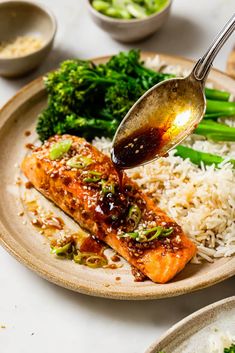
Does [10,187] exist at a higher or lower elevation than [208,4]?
higher

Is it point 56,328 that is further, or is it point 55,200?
point 55,200

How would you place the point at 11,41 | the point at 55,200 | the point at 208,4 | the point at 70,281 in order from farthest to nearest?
the point at 208,4
the point at 11,41
the point at 55,200
the point at 70,281

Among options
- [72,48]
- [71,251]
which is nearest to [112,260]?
[71,251]

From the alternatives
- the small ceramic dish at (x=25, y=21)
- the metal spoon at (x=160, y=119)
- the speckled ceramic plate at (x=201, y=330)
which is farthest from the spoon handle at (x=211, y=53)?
the small ceramic dish at (x=25, y=21)

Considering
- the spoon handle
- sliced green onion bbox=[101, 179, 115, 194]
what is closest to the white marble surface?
sliced green onion bbox=[101, 179, 115, 194]

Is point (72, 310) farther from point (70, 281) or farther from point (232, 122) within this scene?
point (232, 122)
